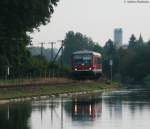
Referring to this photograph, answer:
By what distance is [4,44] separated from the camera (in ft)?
179

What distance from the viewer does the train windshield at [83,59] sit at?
81.2 m

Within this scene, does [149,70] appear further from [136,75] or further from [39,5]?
[39,5]

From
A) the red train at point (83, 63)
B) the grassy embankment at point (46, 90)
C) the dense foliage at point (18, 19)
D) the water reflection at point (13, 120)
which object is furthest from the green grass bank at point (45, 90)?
the water reflection at point (13, 120)

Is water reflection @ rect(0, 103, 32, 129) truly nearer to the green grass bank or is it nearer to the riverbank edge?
the riverbank edge

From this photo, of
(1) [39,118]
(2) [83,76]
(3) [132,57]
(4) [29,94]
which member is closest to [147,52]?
(3) [132,57]

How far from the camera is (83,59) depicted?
81.4m

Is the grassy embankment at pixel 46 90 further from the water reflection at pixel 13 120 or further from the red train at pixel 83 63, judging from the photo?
the water reflection at pixel 13 120

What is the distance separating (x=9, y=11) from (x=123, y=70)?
10178cm

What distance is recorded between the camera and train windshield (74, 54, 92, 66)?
8125cm

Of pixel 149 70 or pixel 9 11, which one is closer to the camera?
pixel 9 11

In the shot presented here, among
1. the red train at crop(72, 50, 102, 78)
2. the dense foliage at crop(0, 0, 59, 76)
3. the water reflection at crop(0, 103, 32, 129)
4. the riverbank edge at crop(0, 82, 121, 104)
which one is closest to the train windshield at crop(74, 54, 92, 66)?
the red train at crop(72, 50, 102, 78)

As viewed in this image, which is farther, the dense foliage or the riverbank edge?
the dense foliage

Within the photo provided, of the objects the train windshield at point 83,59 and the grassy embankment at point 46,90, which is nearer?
Result: the grassy embankment at point 46,90

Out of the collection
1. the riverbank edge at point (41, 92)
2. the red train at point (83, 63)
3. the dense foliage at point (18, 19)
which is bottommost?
the riverbank edge at point (41, 92)
